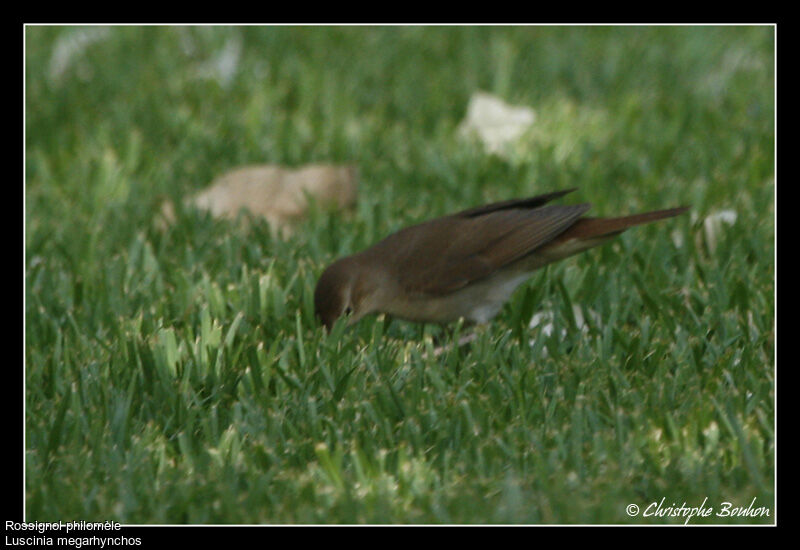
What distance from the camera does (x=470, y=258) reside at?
17.5ft

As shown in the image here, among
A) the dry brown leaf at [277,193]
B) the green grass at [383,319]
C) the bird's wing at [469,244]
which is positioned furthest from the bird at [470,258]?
the dry brown leaf at [277,193]

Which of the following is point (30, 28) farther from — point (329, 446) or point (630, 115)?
point (329, 446)

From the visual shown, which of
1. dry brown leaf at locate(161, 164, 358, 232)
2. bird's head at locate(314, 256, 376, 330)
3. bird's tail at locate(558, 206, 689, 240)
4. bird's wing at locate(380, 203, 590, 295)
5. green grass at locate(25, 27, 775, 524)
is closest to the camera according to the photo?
green grass at locate(25, 27, 775, 524)

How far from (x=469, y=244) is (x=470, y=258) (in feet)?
0.21

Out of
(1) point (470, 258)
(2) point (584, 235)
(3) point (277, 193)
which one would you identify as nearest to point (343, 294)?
(1) point (470, 258)

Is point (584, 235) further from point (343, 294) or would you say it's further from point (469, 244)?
point (343, 294)

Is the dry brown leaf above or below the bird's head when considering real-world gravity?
above

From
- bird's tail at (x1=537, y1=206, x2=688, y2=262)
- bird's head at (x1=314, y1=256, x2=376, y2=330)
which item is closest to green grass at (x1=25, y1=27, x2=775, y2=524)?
bird's head at (x1=314, y1=256, x2=376, y2=330)

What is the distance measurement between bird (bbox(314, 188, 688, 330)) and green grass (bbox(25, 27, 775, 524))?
0.48 feet

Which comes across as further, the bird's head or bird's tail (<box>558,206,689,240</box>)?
bird's tail (<box>558,206,689,240</box>)

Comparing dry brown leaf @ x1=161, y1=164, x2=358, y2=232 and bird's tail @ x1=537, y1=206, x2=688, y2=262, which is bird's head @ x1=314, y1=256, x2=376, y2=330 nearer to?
bird's tail @ x1=537, y1=206, x2=688, y2=262

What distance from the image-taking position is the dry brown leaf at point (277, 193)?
22.0 ft

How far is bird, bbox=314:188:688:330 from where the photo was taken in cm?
523

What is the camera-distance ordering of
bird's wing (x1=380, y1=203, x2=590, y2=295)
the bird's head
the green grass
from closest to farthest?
the green grass, the bird's head, bird's wing (x1=380, y1=203, x2=590, y2=295)
